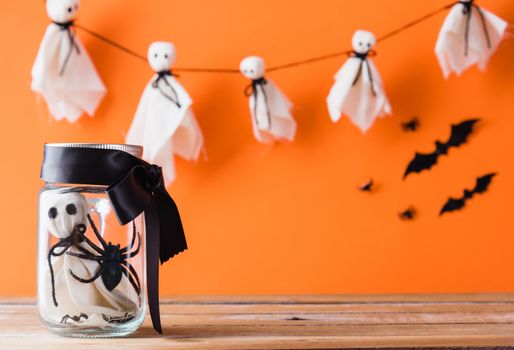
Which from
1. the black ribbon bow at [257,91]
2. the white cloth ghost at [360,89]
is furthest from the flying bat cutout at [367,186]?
the black ribbon bow at [257,91]

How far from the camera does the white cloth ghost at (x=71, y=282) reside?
3.19ft

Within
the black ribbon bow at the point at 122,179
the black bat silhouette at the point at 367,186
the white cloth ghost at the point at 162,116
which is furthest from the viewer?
the black bat silhouette at the point at 367,186

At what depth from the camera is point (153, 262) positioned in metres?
1.03

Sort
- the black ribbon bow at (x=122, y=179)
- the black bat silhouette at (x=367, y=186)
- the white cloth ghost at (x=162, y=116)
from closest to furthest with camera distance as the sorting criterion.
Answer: the black ribbon bow at (x=122, y=179), the white cloth ghost at (x=162, y=116), the black bat silhouette at (x=367, y=186)

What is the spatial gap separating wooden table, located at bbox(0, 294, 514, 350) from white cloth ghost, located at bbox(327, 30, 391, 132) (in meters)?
0.41

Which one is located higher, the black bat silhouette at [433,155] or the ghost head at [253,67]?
the ghost head at [253,67]

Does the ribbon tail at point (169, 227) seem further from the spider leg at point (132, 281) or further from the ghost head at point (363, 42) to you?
the ghost head at point (363, 42)

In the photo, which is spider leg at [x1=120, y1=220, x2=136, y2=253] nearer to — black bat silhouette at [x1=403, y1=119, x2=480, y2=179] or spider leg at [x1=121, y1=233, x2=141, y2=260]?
spider leg at [x1=121, y1=233, x2=141, y2=260]

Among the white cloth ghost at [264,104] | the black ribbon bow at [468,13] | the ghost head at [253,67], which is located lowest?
the white cloth ghost at [264,104]

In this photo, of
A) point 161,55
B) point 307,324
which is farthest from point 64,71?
point 307,324

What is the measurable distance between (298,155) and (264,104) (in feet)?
0.55

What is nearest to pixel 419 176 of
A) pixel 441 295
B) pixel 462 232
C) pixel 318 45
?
pixel 462 232

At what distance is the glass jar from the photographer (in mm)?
976

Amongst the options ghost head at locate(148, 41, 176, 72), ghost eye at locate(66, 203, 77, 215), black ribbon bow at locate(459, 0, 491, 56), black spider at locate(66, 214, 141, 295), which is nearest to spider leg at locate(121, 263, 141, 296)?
black spider at locate(66, 214, 141, 295)
